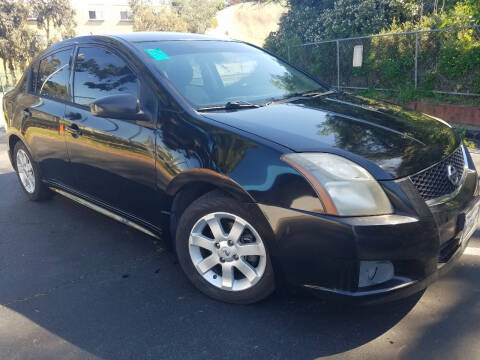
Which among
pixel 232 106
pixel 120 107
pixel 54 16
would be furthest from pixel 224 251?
pixel 54 16

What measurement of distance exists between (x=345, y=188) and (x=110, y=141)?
1.82 meters

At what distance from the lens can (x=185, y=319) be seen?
110 inches

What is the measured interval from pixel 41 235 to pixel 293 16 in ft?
42.6

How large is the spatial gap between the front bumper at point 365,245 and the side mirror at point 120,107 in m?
1.20

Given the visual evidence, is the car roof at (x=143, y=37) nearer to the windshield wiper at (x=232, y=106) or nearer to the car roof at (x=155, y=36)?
the car roof at (x=155, y=36)

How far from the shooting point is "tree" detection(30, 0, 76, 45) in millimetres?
27438

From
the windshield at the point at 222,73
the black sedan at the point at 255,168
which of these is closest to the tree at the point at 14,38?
the black sedan at the point at 255,168

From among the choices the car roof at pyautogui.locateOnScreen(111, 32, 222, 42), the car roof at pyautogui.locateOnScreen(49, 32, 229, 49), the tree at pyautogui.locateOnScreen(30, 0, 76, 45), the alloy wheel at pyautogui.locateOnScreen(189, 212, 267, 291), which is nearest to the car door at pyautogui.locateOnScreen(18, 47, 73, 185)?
the car roof at pyautogui.locateOnScreen(49, 32, 229, 49)

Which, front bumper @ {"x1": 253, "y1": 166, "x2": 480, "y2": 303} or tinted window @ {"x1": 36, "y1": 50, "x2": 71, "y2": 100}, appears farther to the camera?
tinted window @ {"x1": 36, "y1": 50, "x2": 71, "y2": 100}

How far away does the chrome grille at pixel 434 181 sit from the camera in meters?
2.49

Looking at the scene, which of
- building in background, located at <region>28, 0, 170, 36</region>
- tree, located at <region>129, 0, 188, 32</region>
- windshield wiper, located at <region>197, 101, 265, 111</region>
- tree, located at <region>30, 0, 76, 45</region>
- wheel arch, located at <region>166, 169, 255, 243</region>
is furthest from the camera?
building in background, located at <region>28, 0, 170, 36</region>

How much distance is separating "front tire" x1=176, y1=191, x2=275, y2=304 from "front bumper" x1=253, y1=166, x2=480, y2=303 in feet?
0.57

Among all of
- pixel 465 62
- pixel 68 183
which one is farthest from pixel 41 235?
pixel 465 62

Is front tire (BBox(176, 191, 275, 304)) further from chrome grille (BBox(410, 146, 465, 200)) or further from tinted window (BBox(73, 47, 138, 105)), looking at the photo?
tinted window (BBox(73, 47, 138, 105))
